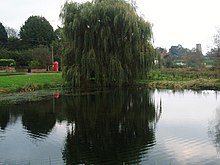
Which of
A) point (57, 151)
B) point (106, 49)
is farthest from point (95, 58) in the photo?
point (57, 151)

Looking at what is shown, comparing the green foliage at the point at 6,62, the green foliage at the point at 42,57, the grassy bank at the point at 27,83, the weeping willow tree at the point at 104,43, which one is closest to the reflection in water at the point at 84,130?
the grassy bank at the point at 27,83

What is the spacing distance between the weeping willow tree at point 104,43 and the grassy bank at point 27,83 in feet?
8.17

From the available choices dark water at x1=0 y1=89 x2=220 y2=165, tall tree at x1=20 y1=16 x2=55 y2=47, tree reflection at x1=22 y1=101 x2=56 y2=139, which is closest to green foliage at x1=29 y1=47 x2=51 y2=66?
tall tree at x1=20 y1=16 x2=55 y2=47

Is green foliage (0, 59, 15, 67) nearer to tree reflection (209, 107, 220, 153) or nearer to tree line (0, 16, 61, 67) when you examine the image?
tree line (0, 16, 61, 67)

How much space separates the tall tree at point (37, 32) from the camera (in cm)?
6794

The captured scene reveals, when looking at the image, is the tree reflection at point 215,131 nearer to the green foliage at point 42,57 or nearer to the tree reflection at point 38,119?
the tree reflection at point 38,119

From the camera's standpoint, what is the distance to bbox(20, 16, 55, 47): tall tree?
223 feet

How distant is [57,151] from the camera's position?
31.4 feet

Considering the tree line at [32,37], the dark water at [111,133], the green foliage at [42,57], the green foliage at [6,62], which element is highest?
the tree line at [32,37]

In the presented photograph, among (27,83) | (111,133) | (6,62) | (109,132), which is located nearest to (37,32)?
(6,62)

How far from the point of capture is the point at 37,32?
68.6 m

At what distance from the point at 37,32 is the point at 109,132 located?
60148mm

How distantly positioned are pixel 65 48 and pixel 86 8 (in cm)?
444

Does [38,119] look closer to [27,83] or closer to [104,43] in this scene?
[104,43]
